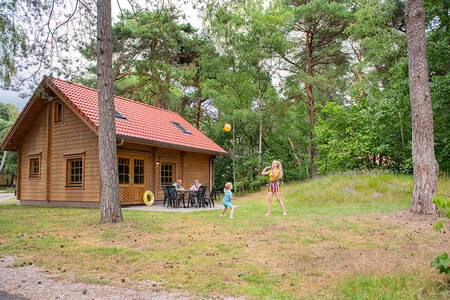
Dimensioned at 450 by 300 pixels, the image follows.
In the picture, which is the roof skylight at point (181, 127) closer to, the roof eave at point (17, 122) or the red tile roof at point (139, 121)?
the red tile roof at point (139, 121)

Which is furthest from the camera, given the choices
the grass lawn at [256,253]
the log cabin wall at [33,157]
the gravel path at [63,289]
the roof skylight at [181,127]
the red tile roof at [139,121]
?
the roof skylight at [181,127]

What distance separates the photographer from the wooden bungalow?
13094mm

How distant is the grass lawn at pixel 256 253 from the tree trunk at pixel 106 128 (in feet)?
1.70

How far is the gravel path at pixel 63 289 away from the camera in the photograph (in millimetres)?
3039

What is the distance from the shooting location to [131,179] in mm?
13570

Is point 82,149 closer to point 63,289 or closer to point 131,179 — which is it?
point 131,179

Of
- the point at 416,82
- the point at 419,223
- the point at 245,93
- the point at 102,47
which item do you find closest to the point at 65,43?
the point at 102,47

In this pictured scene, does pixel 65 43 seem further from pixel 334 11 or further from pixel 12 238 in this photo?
pixel 334 11

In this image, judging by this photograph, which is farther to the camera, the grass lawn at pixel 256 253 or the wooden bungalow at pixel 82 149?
the wooden bungalow at pixel 82 149

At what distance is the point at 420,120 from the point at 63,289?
797 centimetres

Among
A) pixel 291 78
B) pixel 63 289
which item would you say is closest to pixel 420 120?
pixel 63 289

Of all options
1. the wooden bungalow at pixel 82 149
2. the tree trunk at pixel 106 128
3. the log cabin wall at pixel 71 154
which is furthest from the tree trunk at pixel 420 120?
the log cabin wall at pixel 71 154

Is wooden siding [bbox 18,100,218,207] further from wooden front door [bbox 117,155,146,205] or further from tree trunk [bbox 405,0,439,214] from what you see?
tree trunk [bbox 405,0,439,214]

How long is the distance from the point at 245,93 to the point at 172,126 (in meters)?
6.57
